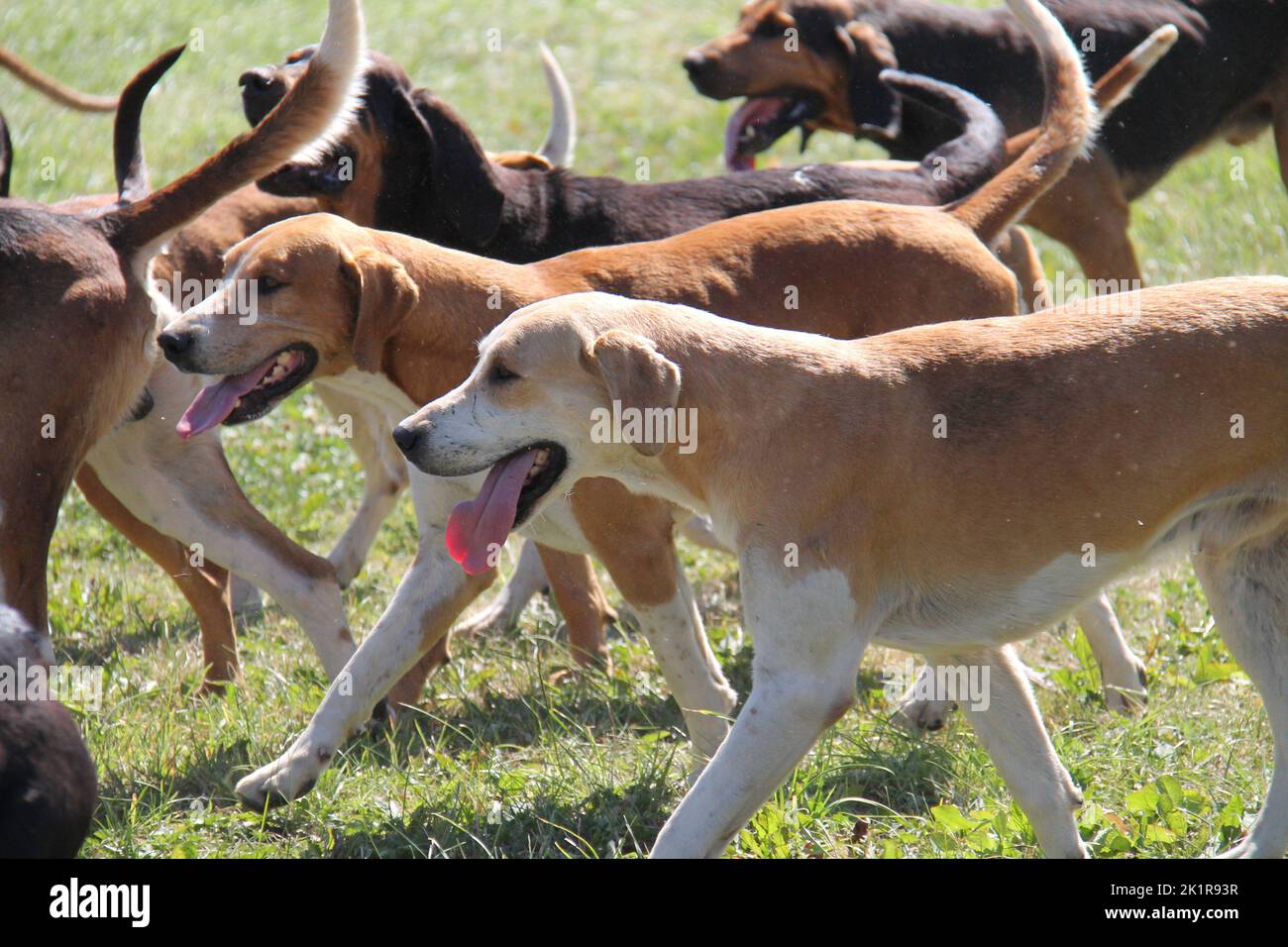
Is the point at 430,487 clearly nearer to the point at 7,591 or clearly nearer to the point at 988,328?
the point at 7,591

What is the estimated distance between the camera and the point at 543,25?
48.4ft

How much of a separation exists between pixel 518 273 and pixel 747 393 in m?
1.24

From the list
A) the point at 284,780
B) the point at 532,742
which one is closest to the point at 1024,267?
the point at 532,742

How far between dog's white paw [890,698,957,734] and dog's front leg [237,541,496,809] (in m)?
1.29

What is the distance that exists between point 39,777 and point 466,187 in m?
2.85

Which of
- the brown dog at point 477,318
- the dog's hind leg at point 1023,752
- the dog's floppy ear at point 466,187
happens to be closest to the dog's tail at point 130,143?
the brown dog at point 477,318

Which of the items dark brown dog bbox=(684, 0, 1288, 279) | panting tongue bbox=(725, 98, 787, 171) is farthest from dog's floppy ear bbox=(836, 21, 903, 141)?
panting tongue bbox=(725, 98, 787, 171)

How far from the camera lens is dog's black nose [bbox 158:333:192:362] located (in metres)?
4.46

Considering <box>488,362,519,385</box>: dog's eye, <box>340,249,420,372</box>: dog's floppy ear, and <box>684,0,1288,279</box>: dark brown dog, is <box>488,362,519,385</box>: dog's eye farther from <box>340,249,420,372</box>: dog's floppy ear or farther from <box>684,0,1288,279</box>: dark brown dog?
<box>684,0,1288,279</box>: dark brown dog

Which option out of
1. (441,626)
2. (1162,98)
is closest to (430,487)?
(441,626)

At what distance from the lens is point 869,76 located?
285 inches

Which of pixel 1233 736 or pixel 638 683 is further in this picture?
pixel 638 683

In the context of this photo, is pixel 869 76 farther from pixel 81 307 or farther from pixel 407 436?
pixel 407 436
